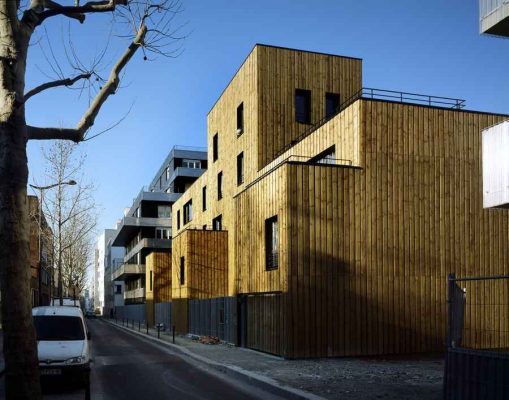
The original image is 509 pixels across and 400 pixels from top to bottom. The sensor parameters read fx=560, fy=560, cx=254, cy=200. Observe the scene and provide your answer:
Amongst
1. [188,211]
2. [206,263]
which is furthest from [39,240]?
[188,211]

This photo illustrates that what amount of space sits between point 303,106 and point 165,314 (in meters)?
19.6

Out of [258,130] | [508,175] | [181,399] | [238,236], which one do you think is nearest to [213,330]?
[238,236]

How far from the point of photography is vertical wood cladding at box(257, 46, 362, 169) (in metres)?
24.7

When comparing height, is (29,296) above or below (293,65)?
below

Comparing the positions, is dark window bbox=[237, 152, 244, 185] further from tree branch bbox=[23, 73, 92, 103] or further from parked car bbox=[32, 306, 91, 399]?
tree branch bbox=[23, 73, 92, 103]

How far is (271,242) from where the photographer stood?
768 inches

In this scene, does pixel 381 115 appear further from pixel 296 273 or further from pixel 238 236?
pixel 238 236

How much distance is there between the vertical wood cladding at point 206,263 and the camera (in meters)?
30.2

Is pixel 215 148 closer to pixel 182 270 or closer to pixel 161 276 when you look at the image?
pixel 182 270

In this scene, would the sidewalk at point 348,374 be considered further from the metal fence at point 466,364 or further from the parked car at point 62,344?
the parked car at point 62,344

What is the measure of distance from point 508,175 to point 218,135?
21877mm

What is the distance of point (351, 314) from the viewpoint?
695 inches

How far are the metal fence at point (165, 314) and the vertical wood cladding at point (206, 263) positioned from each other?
6590 mm

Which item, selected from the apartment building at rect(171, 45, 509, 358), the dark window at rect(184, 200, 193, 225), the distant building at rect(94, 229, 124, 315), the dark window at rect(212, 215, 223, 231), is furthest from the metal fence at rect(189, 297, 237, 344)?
the distant building at rect(94, 229, 124, 315)
